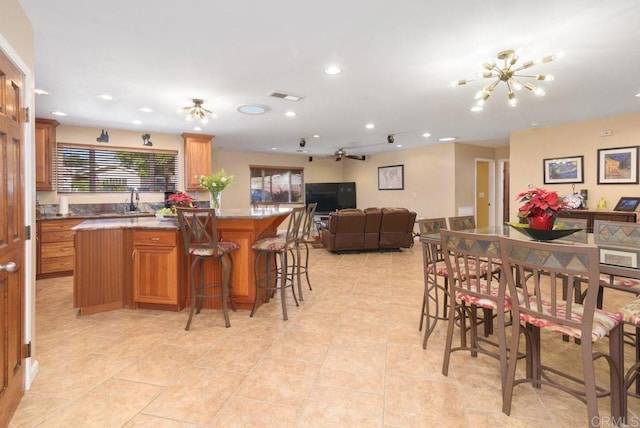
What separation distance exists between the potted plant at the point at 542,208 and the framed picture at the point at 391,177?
20.9ft

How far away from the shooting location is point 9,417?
161cm

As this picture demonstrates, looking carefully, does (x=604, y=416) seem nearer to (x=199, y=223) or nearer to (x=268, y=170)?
(x=199, y=223)

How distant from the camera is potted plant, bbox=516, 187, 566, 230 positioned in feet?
7.16

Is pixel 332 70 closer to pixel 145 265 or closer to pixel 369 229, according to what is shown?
pixel 145 265

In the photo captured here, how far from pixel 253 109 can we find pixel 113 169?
3.07 m

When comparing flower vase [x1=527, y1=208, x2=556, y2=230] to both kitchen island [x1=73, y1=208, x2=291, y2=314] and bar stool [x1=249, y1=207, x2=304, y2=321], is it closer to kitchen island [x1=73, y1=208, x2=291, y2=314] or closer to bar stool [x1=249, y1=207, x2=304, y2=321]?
bar stool [x1=249, y1=207, x2=304, y2=321]

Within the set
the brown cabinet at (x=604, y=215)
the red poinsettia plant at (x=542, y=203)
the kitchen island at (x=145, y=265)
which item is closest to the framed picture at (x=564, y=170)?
the brown cabinet at (x=604, y=215)

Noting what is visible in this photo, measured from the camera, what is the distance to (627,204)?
4520 millimetres

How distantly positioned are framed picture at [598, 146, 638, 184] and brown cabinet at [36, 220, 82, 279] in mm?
8210

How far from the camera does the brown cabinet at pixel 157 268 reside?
10.1ft

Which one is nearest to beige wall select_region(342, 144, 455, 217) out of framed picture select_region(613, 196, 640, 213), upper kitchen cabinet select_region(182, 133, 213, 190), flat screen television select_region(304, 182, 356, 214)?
flat screen television select_region(304, 182, 356, 214)

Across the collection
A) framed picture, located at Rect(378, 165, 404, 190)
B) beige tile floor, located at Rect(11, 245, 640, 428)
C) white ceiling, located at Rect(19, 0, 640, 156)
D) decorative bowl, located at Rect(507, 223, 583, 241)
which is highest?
white ceiling, located at Rect(19, 0, 640, 156)

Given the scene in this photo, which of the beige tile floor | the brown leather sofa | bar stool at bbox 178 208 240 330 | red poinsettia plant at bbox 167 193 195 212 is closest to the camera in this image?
the beige tile floor

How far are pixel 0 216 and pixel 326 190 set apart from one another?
316 inches
